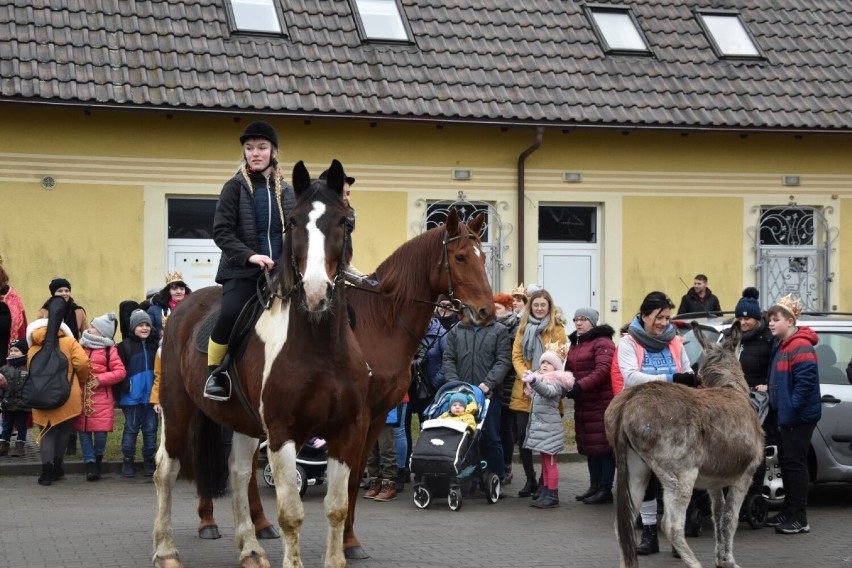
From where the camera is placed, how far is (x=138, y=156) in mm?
19375

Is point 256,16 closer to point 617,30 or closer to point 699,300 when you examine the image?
point 617,30

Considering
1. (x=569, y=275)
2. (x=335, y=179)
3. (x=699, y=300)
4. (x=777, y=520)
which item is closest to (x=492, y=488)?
(x=777, y=520)

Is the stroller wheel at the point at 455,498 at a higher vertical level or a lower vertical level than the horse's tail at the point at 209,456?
lower

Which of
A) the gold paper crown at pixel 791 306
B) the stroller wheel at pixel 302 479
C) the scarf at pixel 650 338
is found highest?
the gold paper crown at pixel 791 306

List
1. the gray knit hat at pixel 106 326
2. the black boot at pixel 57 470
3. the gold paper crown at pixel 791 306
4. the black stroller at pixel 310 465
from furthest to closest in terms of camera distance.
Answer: the gray knit hat at pixel 106 326
the black boot at pixel 57 470
the black stroller at pixel 310 465
the gold paper crown at pixel 791 306

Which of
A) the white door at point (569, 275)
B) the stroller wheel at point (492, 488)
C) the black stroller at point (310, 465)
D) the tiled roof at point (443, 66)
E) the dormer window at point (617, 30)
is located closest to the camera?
the black stroller at point (310, 465)

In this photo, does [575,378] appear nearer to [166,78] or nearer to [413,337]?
[413,337]

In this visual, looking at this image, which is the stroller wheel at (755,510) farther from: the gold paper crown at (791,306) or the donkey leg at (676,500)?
the donkey leg at (676,500)

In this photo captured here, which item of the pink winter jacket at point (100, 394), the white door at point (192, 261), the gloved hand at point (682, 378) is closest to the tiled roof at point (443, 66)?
the white door at point (192, 261)

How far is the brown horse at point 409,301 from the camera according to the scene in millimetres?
9445

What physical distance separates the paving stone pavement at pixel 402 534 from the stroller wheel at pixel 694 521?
9 cm

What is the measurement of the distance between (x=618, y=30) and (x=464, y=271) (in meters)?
13.9

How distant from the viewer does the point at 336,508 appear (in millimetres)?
7895

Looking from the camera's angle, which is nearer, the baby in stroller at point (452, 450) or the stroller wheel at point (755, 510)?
the stroller wheel at point (755, 510)
